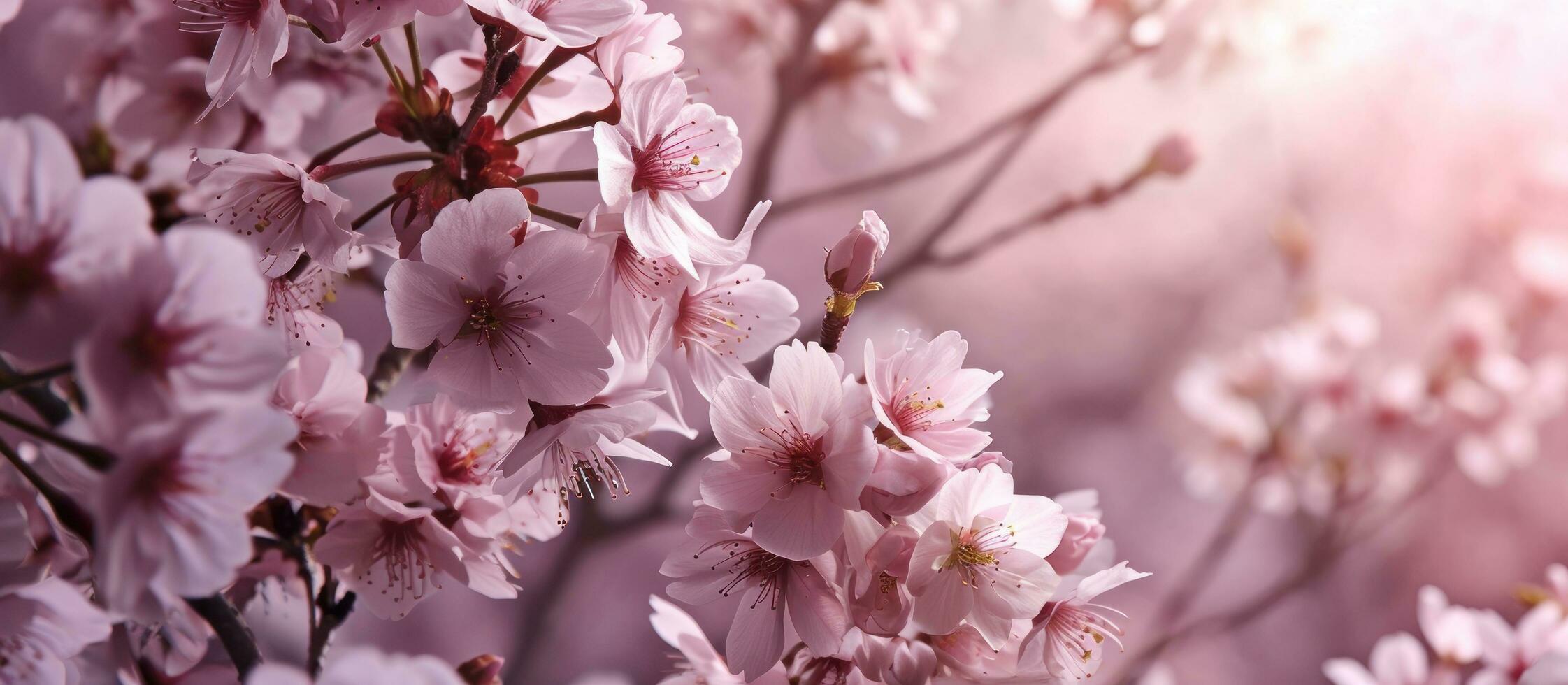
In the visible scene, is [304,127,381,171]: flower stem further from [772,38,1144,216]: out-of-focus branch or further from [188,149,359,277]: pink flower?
[772,38,1144,216]: out-of-focus branch

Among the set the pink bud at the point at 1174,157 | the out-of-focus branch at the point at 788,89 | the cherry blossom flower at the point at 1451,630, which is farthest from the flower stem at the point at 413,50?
the cherry blossom flower at the point at 1451,630

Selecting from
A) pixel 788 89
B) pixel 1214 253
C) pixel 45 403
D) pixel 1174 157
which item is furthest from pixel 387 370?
pixel 1214 253

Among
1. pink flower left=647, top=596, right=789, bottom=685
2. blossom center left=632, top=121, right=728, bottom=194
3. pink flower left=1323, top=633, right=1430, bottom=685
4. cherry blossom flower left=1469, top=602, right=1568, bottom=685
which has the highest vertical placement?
blossom center left=632, top=121, right=728, bottom=194

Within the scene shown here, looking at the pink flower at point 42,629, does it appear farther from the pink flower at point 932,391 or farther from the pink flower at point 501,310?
the pink flower at point 932,391

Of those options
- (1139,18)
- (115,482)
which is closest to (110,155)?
(115,482)

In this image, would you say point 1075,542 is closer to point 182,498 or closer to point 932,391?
point 932,391

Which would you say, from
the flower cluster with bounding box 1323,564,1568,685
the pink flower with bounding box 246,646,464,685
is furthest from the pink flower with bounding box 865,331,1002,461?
the flower cluster with bounding box 1323,564,1568,685
